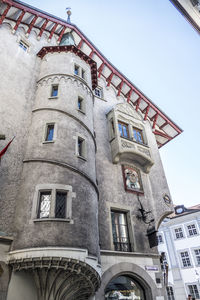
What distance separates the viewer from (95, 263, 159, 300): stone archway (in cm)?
1155

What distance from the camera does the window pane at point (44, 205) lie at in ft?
31.6

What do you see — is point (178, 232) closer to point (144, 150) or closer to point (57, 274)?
point (144, 150)

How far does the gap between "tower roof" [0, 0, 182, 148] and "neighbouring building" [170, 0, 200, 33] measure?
40.5ft

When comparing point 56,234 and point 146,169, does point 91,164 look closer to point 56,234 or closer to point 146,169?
point 56,234

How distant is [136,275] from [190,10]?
13118 millimetres

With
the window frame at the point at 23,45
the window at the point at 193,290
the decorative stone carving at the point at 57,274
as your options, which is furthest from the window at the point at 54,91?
the window at the point at 193,290

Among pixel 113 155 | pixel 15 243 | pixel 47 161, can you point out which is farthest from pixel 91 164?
pixel 15 243

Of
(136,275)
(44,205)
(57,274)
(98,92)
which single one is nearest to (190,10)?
(44,205)

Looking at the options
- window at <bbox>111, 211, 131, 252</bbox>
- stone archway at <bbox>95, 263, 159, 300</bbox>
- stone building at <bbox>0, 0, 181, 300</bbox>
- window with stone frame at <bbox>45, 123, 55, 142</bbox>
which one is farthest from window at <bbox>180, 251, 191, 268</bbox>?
window with stone frame at <bbox>45, 123, 55, 142</bbox>

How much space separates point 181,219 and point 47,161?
29093 mm

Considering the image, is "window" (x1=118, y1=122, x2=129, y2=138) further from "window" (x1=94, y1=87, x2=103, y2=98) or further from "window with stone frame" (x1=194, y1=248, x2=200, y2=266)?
"window with stone frame" (x1=194, y1=248, x2=200, y2=266)

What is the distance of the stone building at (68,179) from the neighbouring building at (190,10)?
7.45 meters

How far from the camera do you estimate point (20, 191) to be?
10742 mm

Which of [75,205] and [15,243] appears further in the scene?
[75,205]
